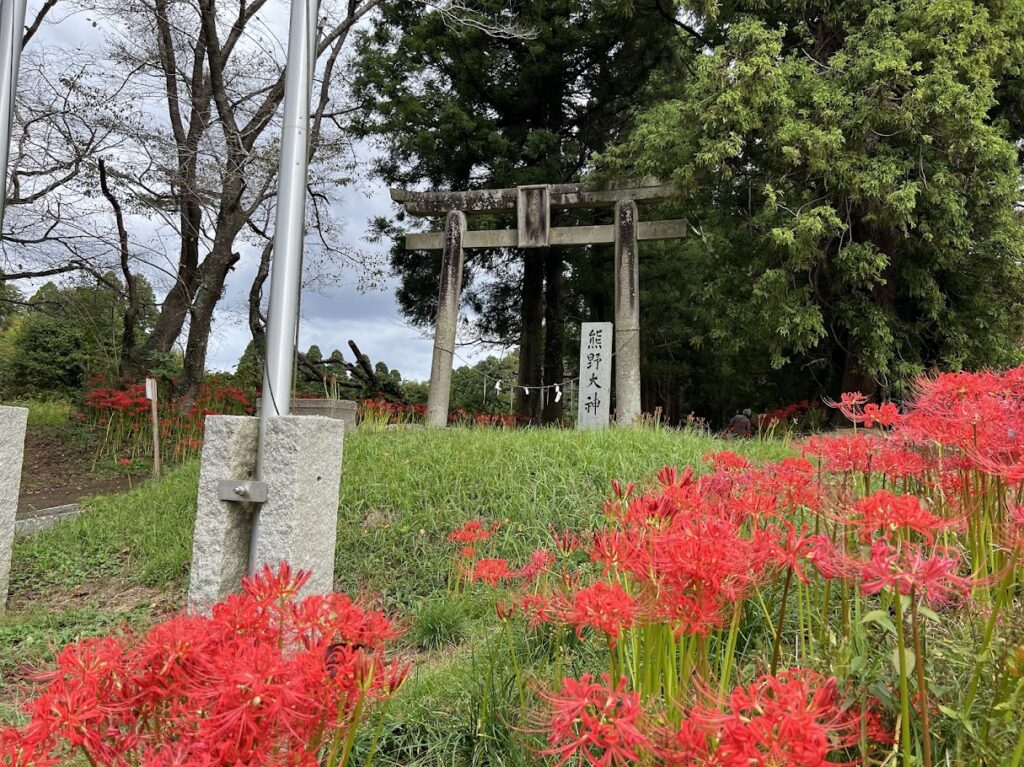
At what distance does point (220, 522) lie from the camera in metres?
2.80

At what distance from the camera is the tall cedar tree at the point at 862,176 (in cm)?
676

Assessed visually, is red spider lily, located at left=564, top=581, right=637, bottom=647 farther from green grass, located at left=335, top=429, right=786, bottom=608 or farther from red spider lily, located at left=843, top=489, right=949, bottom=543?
green grass, located at left=335, top=429, right=786, bottom=608

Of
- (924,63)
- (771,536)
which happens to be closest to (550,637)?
(771,536)

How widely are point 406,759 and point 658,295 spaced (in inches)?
414

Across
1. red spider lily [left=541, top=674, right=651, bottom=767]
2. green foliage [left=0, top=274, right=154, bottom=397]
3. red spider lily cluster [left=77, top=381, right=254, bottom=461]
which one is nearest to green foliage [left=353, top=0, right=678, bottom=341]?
red spider lily cluster [left=77, top=381, right=254, bottom=461]

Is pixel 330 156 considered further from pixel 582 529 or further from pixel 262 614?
pixel 262 614

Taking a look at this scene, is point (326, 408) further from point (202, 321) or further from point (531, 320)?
point (531, 320)

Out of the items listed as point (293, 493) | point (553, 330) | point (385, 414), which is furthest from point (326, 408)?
point (553, 330)

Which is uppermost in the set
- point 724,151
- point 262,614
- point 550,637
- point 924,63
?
point 924,63

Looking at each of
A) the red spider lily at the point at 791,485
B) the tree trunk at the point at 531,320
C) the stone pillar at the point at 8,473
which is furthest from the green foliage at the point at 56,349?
the red spider lily at the point at 791,485

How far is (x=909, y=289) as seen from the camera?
8.10 meters

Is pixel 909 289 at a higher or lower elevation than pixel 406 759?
higher

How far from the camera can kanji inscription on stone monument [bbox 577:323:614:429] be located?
8.32 metres

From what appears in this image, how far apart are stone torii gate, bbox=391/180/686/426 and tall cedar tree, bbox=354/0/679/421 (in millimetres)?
2132
